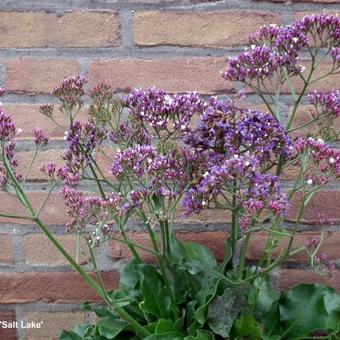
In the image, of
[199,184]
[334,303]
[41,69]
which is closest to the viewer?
[199,184]

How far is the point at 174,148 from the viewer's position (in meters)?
0.83

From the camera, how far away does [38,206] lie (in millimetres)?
1141

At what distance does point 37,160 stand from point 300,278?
555 millimetres

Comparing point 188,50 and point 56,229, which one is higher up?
point 188,50

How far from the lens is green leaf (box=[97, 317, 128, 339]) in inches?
34.3

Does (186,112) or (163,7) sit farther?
(163,7)

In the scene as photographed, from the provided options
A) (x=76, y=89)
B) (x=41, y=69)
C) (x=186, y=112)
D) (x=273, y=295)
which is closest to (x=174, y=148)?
(x=186, y=112)

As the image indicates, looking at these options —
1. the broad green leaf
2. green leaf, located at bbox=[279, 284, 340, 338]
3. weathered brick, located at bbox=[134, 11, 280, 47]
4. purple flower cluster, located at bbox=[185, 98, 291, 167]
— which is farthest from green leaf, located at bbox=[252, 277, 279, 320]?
weathered brick, located at bbox=[134, 11, 280, 47]

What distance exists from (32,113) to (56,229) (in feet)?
0.75

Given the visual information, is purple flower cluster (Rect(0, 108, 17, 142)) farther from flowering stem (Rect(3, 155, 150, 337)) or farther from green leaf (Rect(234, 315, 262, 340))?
green leaf (Rect(234, 315, 262, 340))

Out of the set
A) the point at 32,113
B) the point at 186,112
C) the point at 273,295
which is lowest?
the point at 273,295

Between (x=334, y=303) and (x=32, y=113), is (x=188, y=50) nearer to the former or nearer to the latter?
(x=32, y=113)

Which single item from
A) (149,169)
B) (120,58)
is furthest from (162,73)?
(149,169)

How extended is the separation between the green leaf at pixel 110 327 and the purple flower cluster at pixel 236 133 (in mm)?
294
